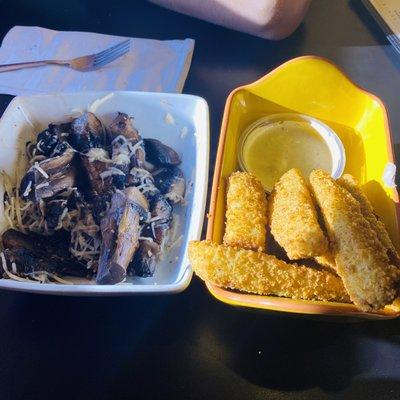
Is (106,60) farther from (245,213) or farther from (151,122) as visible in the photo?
(245,213)

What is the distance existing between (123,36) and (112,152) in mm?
610

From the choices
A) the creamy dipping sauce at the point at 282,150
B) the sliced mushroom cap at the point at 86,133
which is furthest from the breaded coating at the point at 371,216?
the sliced mushroom cap at the point at 86,133

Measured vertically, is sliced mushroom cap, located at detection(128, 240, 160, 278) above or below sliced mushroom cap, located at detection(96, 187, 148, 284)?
below

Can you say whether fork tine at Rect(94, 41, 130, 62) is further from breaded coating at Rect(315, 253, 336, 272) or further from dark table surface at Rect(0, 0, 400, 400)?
breaded coating at Rect(315, 253, 336, 272)

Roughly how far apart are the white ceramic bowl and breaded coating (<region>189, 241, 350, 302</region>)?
0.40ft

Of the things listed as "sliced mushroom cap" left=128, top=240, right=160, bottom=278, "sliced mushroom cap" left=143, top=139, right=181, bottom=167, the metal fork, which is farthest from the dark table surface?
the metal fork

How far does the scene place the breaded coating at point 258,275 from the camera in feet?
2.42

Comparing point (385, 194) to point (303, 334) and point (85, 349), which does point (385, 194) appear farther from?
point (85, 349)

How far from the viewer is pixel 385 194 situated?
892 mm

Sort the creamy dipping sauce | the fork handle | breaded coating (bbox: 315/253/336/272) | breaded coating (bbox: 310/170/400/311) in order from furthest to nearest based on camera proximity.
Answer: the fork handle → the creamy dipping sauce → breaded coating (bbox: 315/253/336/272) → breaded coating (bbox: 310/170/400/311)

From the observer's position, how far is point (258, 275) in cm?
74

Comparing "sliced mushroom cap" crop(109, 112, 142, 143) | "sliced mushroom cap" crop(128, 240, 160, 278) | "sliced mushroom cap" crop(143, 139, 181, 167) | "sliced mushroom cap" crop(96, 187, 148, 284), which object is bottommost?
"sliced mushroom cap" crop(128, 240, 160, 278)

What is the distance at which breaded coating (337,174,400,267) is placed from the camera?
2.59 feet

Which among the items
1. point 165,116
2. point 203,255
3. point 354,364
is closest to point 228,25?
point 165,116
